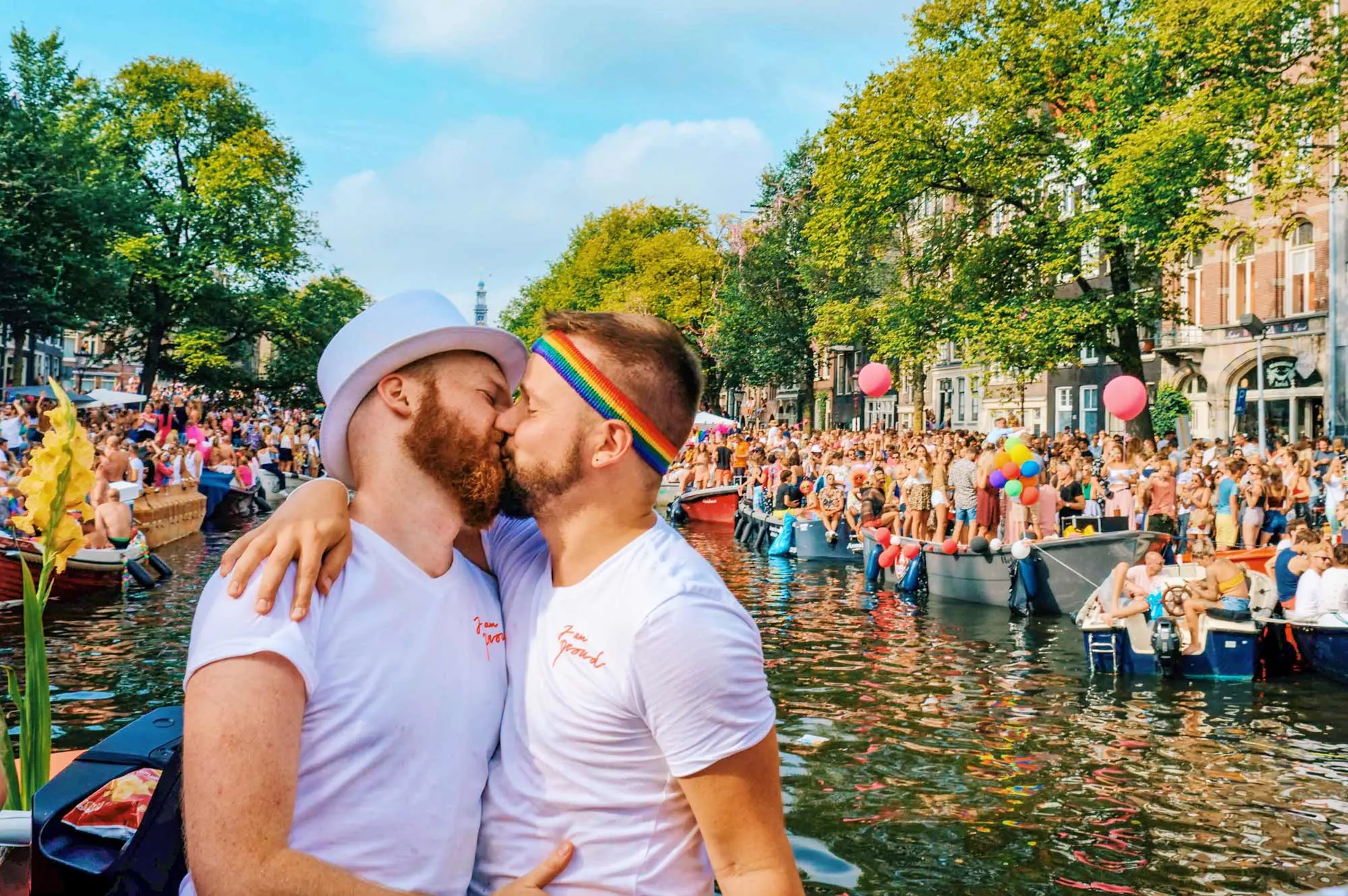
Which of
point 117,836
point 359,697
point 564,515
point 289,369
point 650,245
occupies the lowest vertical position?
point 117,836

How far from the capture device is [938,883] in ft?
23.0

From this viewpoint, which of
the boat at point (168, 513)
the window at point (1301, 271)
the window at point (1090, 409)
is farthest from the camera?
the window at point (1090, 409)

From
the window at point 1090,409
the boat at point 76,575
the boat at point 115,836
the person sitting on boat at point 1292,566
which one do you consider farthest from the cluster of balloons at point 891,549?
the window at point 1090,409

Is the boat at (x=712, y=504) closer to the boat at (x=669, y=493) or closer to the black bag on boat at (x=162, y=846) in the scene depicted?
the boat at (x=669, y=493)

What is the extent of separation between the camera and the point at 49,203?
2783 cm

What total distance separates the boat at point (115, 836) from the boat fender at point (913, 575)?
57.6 feet

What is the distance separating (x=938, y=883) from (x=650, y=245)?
56.9 metres

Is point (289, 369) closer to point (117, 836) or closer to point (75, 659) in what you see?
point (75, 659)

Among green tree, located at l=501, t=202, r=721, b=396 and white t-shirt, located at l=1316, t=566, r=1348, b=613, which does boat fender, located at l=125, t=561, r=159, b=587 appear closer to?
white t-shirt, located at l=1316, t=566, r=1348, b=613

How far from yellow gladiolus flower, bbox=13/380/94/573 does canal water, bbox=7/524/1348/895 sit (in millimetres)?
4836

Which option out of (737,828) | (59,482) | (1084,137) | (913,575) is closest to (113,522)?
(913,575)

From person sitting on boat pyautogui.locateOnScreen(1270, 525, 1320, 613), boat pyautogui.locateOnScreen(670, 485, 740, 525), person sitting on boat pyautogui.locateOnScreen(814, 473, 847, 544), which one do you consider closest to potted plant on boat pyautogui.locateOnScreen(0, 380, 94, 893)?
person sitting on boat pyautogui.locateOnScreen(1270, 525, 1320, 613)

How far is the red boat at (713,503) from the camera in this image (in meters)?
33.8

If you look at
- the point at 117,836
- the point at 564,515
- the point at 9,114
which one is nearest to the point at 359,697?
the point at 564,515
